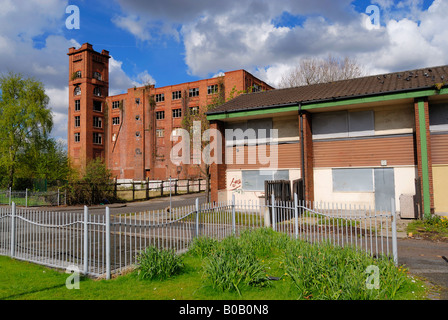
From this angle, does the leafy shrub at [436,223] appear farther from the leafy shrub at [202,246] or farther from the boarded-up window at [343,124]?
the leafy shrub at [202,246]

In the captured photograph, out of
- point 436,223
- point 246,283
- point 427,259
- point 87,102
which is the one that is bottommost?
point 427,259

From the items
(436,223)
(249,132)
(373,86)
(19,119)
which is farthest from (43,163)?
(436,223)

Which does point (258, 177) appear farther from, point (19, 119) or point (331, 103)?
point (19, 119)

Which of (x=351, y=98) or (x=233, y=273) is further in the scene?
(x=351, y=98)

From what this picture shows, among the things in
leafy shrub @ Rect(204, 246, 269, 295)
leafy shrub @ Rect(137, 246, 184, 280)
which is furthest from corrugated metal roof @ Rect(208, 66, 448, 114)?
leafy shrub @ Rect(137, 246, 184, 280)

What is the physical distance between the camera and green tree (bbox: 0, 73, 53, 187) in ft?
99.2

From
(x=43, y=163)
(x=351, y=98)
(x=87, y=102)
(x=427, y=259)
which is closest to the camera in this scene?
(x=427, y=259)

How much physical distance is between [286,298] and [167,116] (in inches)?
1772

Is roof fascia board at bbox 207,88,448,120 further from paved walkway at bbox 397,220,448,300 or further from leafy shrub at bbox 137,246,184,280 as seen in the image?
leafy shrub at bbox 137,246,184,280

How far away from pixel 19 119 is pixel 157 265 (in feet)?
106

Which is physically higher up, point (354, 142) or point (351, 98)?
point (351, 98)

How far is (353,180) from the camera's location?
56.7ft
